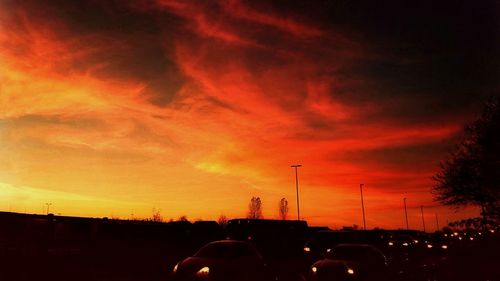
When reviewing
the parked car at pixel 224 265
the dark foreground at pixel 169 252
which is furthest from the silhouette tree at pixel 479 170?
the parked car at pixel 224 265

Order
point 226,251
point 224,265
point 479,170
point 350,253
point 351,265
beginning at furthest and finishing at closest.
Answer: point 479,170 → point 350,253 → point 351,265 → point 226,251 → point 224,265

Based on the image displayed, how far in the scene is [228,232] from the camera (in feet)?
178

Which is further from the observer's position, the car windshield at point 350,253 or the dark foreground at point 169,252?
the dark foreground at point 169,252

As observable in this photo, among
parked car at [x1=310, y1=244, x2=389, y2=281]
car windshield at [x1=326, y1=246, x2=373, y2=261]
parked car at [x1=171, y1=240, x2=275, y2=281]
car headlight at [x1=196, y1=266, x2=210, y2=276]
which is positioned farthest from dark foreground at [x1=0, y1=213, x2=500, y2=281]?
car windshield at [x1=326, y1=246, x2=373, y2=261]

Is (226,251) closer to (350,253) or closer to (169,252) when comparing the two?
(350,253)

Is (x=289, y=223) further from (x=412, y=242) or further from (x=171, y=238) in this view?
(x=412, y=242)

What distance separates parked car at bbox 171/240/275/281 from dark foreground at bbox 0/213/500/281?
0.55 meters

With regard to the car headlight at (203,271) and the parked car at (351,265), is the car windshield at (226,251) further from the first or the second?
the parked car at (351,265)

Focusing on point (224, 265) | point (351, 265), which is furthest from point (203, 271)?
point (351, 265)

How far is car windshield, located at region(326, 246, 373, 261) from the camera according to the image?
1855cm

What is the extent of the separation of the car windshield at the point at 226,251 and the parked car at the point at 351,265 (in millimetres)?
3922

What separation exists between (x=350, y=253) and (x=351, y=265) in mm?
1121

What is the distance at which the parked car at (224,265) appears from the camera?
12.5 meters

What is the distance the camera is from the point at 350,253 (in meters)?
18.8
